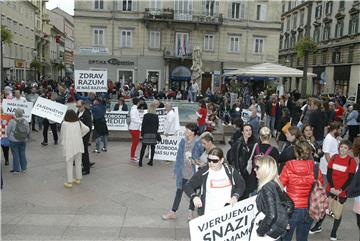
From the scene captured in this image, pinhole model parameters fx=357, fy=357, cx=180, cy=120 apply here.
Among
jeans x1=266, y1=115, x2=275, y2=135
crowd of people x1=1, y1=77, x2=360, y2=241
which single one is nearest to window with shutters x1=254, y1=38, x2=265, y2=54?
jeans x1=266, y1=115, x2=275, y2=135

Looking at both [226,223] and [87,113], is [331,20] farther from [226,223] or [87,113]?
[226,223]

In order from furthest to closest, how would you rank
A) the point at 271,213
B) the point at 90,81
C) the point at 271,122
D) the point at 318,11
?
1. the point at 318,11
2. the point at 271,122
3. the point at 90,81
4. the point at 271,213

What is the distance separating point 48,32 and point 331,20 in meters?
51.5

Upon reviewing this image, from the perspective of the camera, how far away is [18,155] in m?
8.79

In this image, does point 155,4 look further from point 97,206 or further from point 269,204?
point 269,204

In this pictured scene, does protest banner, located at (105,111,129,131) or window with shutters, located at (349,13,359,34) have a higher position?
window with shutters, located at (349,13,359,34)

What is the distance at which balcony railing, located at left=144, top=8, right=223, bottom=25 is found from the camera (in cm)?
3506

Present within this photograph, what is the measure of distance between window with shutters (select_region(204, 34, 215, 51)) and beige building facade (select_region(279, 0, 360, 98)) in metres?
9.11

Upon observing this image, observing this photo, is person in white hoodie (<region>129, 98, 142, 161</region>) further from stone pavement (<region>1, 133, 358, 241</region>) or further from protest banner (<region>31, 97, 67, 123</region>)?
protest banner (<region>31, 97, 67, 123</region>)

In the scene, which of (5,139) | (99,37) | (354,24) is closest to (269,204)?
(5,139)

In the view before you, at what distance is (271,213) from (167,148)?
5963mm

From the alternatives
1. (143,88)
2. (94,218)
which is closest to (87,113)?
(94,218)

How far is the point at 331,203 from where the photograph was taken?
566 cm

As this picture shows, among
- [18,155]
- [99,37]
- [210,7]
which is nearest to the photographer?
[18,155]
